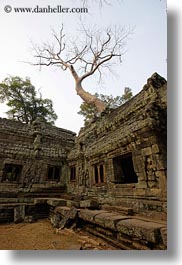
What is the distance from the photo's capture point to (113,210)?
4.10 m

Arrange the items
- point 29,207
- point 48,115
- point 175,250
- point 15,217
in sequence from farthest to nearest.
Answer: point 48,115
point 29,207
point 15,217
point 175,250

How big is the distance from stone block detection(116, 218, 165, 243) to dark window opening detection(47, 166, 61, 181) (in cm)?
527

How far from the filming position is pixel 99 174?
17.7 ft

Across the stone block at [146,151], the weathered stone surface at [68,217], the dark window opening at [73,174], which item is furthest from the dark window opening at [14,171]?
the stone block at [146,151]

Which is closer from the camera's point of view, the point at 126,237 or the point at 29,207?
the point at 126,237

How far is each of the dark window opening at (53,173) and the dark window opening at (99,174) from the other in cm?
272

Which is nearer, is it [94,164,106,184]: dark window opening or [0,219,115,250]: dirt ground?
[0,219,115,250]: dirt ground

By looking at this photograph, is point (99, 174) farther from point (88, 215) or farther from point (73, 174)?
point (73, 174)

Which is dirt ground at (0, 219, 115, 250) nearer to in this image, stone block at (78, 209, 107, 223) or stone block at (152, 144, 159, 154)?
stone block at (78, 209, 107, 223)

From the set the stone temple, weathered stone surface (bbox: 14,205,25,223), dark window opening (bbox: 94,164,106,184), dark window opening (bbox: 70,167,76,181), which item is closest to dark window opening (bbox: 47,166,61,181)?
the stone temple

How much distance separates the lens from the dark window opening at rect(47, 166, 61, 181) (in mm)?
7764

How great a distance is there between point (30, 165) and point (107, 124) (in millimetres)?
3414

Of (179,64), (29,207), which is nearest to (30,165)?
(29,207)

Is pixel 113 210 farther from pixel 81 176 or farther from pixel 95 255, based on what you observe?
pixel 81 176
